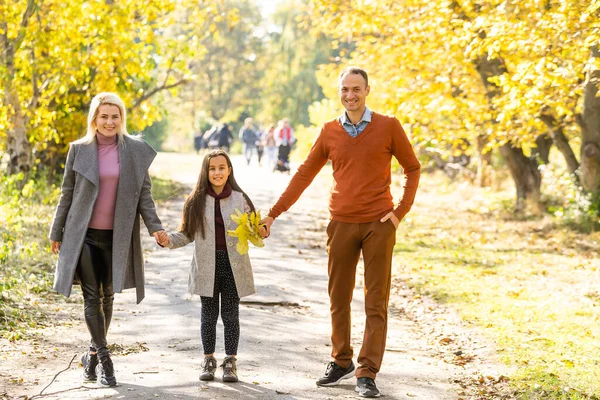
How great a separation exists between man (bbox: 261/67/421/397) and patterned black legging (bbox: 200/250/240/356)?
47 centimetres

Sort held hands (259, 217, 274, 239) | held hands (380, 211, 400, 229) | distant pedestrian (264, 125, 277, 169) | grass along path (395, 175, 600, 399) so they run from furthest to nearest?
distant pedestrian (264, 125, 277, 169)
grass along path (395, 175, 600, 399)
held hands (259, 217, 274, 239)
held hands (380, 211, 400, 229)

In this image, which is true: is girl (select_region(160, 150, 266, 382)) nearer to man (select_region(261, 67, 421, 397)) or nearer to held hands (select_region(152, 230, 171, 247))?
held hands (select_region(152, 230, 171, 247))

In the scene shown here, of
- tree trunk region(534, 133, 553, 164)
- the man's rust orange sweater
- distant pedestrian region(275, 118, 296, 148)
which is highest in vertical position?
distant pedestrian region(275, 118, 296, 148)

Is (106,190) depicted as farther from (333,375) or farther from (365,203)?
(333,375)

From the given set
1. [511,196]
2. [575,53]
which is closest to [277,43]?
[511,196]

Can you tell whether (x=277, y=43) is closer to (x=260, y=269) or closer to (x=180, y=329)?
(x=260, y=269)

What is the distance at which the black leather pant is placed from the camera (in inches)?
249

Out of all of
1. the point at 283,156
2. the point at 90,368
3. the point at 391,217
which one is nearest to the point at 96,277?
the point at 90,368

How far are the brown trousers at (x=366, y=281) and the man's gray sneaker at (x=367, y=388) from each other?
4cm

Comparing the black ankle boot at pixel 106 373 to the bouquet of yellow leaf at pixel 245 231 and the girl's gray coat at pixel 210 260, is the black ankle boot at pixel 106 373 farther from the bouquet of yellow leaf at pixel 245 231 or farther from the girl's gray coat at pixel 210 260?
the bouquet of yellow leaf at pixel 245 231

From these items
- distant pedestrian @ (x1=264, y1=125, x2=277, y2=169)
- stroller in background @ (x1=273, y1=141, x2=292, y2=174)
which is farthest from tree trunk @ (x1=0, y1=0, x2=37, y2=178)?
distant pedestrian @ (x1=264, y1=125, x2=277, y2=169)

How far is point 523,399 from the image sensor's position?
6465 mm

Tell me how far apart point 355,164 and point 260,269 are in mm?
6461

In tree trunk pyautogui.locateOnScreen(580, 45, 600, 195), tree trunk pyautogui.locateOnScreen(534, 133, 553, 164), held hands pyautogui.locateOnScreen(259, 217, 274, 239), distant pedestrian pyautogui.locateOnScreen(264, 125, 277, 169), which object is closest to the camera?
held hands pyautogui.locateOnScreen(259, 217, 274, 239)
